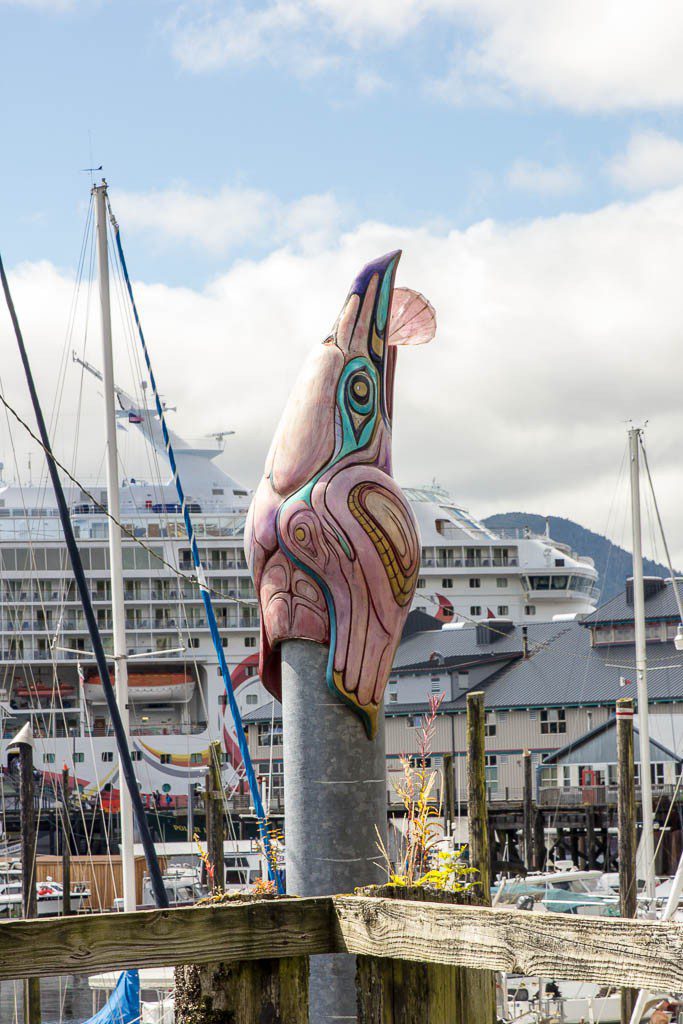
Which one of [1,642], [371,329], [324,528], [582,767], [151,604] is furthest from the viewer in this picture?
[151,604]

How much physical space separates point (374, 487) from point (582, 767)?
40815mm

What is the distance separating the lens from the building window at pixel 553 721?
53219 millimetres

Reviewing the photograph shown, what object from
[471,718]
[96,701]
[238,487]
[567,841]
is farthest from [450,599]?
[471,718]

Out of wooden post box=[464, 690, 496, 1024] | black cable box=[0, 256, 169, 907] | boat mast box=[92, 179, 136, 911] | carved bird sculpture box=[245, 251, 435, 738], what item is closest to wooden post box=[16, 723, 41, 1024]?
boat mast box=[92, 179, 136, 911]

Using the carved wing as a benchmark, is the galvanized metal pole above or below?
below

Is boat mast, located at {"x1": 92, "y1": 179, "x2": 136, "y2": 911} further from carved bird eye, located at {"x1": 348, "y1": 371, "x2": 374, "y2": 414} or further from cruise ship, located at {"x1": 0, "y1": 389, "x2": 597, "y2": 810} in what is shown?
cruise ship, located at {"x1": 0, "y1": 389, "x2": 597, "y2": 810}

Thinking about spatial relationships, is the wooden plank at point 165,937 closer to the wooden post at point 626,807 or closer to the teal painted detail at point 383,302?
the teal painted detail at point 383,302

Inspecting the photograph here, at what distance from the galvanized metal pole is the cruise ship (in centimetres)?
4939

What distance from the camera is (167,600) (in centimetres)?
7444

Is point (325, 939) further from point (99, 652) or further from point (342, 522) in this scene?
point (99, 652)

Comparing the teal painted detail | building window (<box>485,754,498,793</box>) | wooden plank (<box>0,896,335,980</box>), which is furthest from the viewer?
building window (<box>485,754,498,793</box>)

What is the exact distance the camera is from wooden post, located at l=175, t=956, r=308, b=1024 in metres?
3.79

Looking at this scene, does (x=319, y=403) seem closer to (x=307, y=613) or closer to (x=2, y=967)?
(x=307, y=613)

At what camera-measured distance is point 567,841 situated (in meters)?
50.0
